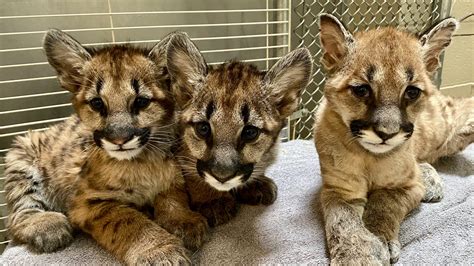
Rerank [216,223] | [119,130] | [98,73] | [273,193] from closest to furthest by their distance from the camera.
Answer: [119,130] < [98,73] < [216,223] < [273,193]

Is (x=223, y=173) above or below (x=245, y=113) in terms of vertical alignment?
below

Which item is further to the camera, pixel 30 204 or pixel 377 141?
pixel 30 204

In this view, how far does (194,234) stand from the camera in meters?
1.36

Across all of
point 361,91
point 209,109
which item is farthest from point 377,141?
point 209,109

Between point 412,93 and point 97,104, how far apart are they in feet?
3.40

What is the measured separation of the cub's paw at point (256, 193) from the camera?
5.39ft

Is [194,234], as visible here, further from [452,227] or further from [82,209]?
[452,227]

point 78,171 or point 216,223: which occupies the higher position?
point 78,171

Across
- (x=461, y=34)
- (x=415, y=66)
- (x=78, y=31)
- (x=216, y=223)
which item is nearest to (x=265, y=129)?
(x=216, y=223)

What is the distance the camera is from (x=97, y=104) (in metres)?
1.36

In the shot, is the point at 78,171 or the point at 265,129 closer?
the point at 265,129

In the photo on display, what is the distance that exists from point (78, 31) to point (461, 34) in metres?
2.55

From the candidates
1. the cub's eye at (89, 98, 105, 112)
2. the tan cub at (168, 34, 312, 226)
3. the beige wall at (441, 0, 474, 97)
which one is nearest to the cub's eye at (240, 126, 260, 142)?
the tan cub at (168, 34, 312, 226)

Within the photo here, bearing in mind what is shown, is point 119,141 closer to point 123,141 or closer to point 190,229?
point 123,141
